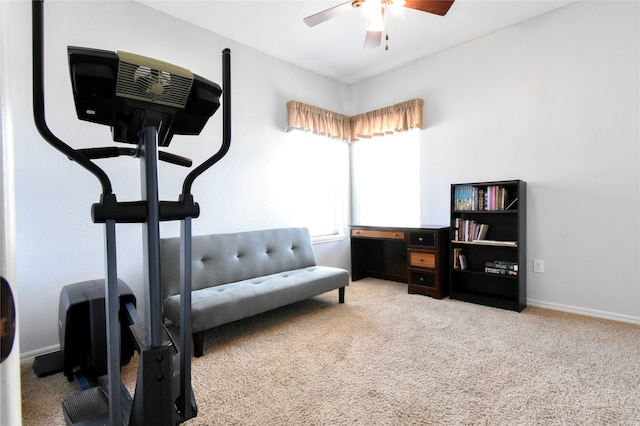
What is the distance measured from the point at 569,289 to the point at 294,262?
248cm

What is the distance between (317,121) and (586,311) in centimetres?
319

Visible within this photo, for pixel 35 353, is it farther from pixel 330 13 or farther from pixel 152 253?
pixel 330 13

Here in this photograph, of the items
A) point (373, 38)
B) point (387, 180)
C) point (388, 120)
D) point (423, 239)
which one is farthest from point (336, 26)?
point (423, 239)

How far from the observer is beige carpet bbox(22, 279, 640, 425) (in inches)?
57.8

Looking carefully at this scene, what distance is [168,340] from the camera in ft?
3.38

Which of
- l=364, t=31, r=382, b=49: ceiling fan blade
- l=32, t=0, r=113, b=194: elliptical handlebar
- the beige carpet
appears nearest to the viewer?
l=32, t=0, r=113, b=194: elliptical handlebar

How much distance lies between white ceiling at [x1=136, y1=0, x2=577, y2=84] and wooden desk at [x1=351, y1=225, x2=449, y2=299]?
1.93m

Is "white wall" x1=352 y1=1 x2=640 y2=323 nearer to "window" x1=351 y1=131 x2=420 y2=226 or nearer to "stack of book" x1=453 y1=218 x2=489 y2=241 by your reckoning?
"stack of book" x1=453 y1=218 x2=489 y2=241

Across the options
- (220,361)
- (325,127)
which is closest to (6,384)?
(220,361)

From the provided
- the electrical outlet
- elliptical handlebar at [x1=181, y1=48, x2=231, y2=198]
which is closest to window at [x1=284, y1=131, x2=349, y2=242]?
the electrical outlet

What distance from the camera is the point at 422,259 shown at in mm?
3324

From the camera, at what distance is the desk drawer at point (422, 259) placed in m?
3.25

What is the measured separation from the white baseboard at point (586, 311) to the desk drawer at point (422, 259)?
92 cm

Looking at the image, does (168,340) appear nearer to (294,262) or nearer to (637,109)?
(294,262)
